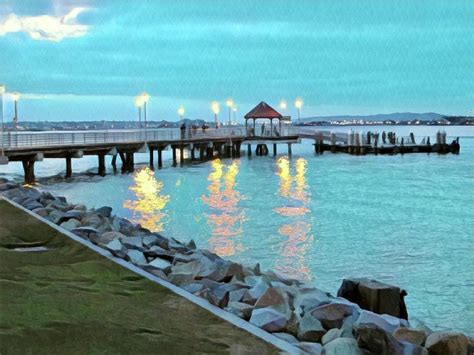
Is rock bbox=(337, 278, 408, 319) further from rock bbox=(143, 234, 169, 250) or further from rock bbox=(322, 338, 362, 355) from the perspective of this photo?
rock bbox=(143, 234, 169, 250)

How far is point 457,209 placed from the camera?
Answer: 21.9 metres

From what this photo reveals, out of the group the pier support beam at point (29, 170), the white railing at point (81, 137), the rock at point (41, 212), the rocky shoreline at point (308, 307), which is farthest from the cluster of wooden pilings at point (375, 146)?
the rocky shoreline at point (308, 307)

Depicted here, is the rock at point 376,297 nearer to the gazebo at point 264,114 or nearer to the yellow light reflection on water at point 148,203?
the yellow light reflection on water at point 148,203

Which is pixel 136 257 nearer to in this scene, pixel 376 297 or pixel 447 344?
pixel 376 297

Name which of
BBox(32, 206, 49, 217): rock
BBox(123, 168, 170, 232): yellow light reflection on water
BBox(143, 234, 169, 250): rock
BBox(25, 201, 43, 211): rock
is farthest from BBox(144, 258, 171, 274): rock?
BBox(123, 168, 170, 232): yellow light reflection on water

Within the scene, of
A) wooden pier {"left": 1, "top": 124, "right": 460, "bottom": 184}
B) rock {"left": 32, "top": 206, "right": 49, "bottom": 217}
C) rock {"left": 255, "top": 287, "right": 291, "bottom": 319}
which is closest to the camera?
rock {"left": 255, "top": 287, "right": 291, "bottom": 319}

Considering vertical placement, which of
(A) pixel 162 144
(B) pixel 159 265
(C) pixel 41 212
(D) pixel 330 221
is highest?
(A) pixel 162 144

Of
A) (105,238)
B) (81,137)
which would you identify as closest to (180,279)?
(105,238)

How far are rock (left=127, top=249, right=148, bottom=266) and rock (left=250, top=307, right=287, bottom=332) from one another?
2643 mm

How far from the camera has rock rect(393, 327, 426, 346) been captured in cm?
518

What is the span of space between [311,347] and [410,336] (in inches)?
38.6

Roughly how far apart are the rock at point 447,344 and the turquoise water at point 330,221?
131 inches

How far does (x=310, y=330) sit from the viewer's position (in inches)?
204

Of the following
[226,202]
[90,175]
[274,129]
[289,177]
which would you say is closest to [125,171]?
[90,175]
